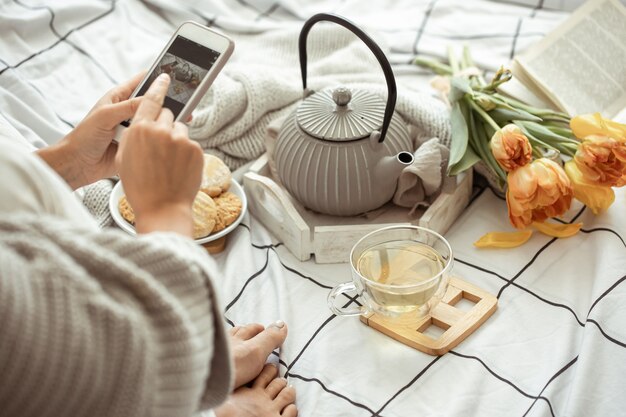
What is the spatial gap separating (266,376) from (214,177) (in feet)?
1.20

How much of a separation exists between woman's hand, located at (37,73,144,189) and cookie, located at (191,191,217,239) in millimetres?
174

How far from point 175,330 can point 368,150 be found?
564 mm

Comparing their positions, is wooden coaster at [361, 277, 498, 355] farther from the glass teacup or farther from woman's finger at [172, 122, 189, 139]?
woman's finger at [172, 122, 189, 139]

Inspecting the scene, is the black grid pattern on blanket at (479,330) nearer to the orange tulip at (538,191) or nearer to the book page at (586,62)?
the orange tulip at (538,191)

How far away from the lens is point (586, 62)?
1.26m

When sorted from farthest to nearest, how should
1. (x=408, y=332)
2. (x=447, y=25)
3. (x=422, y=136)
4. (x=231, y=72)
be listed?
(x=447, y=25) < (x=231, y=72) < (x=422, y=136) < (x=408, y=332)

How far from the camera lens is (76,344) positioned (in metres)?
0.51

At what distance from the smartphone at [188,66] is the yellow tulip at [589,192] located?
1.76ft

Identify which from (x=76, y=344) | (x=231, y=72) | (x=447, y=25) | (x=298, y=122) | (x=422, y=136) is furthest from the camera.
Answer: (x=447, y=25)

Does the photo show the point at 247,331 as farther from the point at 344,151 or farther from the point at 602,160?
the point at 602,160

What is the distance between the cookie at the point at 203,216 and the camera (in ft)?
3.53

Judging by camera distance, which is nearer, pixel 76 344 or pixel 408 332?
pixel 76 344

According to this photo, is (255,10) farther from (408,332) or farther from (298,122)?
(408,332)

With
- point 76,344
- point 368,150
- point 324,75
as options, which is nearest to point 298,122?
point 368,150
